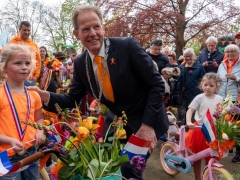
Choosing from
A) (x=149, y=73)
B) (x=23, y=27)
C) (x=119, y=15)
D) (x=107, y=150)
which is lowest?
(x=107, y=150)

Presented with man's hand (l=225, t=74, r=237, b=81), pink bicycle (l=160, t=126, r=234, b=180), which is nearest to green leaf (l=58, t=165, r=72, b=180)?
pink bicycle (l=160, t=126, r=234, b=180)

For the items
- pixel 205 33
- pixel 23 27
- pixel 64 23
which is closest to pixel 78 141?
pixel 23 27

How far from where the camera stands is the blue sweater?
5336mm

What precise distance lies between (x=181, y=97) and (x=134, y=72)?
356 cm

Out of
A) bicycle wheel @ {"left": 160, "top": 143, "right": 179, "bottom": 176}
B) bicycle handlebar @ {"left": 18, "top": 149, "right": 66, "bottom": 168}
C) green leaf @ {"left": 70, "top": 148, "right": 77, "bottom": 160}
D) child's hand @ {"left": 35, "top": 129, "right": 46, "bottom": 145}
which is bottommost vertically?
bicycle wheel @ {"left": 160, "top": 143, "right": 179, "bottom": 176}

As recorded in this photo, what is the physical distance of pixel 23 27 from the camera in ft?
19.7

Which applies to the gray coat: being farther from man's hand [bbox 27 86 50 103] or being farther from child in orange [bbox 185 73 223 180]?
man's hand [bbox 27 86 50 103]

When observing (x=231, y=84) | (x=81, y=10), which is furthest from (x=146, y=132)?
(x=231, y=84)

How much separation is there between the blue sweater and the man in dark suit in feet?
10.6

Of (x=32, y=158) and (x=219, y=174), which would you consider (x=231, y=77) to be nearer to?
(x=219, y=174)

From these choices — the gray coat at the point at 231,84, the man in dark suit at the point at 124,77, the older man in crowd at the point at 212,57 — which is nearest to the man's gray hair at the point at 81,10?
the man in dark suit at the point at 124,77

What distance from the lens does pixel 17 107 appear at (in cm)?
221

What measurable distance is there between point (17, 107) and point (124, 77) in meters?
0.83

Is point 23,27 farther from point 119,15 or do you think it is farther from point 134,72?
point 119,15
